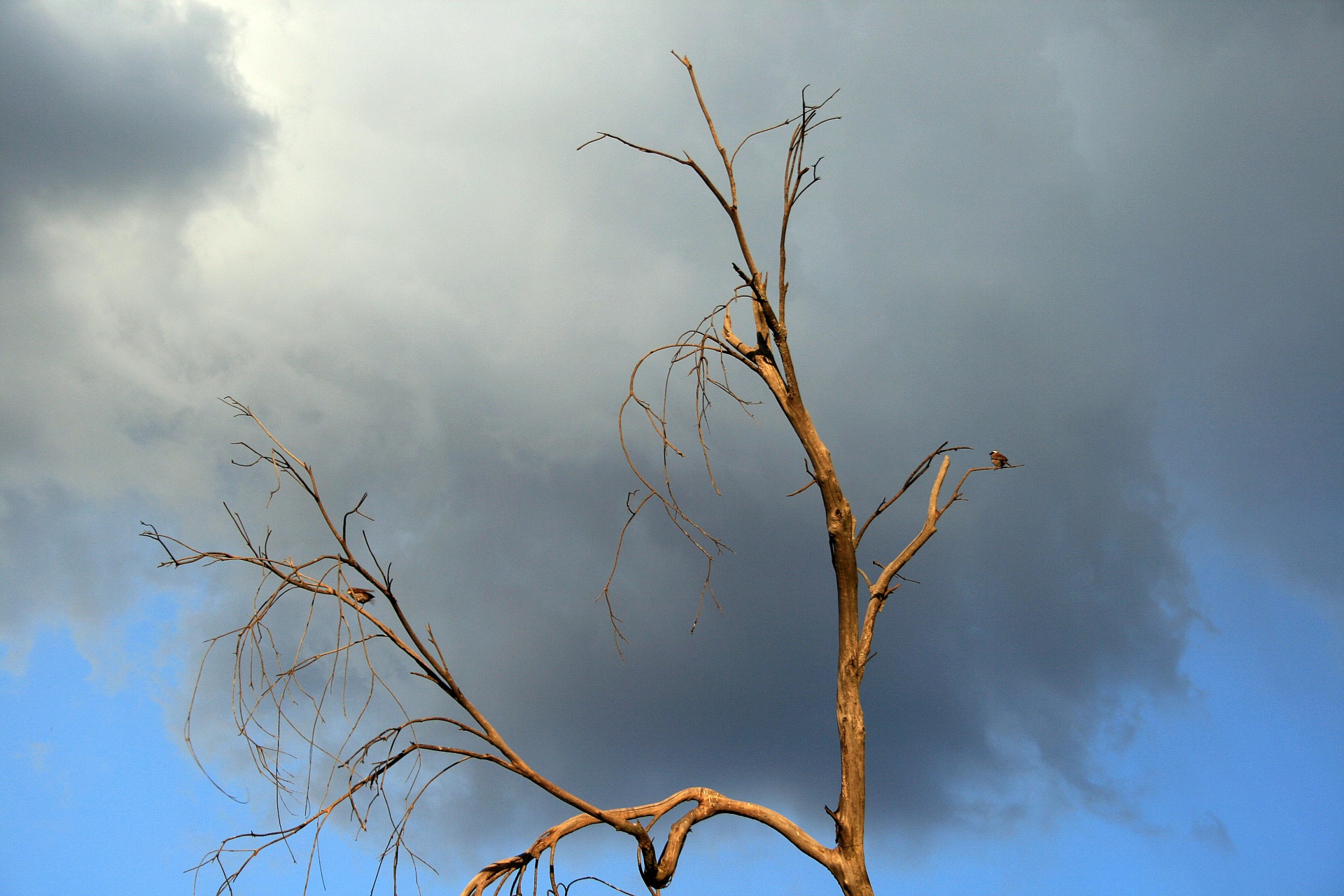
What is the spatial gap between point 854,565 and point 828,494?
0.46 meters

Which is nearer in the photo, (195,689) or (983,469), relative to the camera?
(195,689)

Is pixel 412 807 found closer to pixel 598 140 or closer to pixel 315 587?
pixel 315 587

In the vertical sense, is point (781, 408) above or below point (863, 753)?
above

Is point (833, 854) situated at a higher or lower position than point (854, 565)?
lower

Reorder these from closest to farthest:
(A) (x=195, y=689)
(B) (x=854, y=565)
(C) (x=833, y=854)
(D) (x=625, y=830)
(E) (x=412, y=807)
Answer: (A) (x=195, y=689) → (E) (x=412, y=807) → (D) (x=625, y=830) → (C) (x=833, y=854) → (B) (x=854, y=565)

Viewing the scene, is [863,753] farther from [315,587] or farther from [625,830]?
[315,587]

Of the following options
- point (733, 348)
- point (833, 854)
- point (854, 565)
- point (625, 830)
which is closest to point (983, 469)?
point (854, 565)

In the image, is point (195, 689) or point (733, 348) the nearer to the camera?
point (195, 689)

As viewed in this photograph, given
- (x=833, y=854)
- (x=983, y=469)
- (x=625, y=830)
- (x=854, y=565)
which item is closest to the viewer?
(x=625, y=830)

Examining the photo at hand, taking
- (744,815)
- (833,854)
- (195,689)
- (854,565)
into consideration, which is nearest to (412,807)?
(195,689)

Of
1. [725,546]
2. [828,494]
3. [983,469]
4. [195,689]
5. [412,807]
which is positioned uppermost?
[983,469]

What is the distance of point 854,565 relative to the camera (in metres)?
5.73

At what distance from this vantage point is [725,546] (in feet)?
17.4

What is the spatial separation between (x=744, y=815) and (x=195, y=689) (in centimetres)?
298
